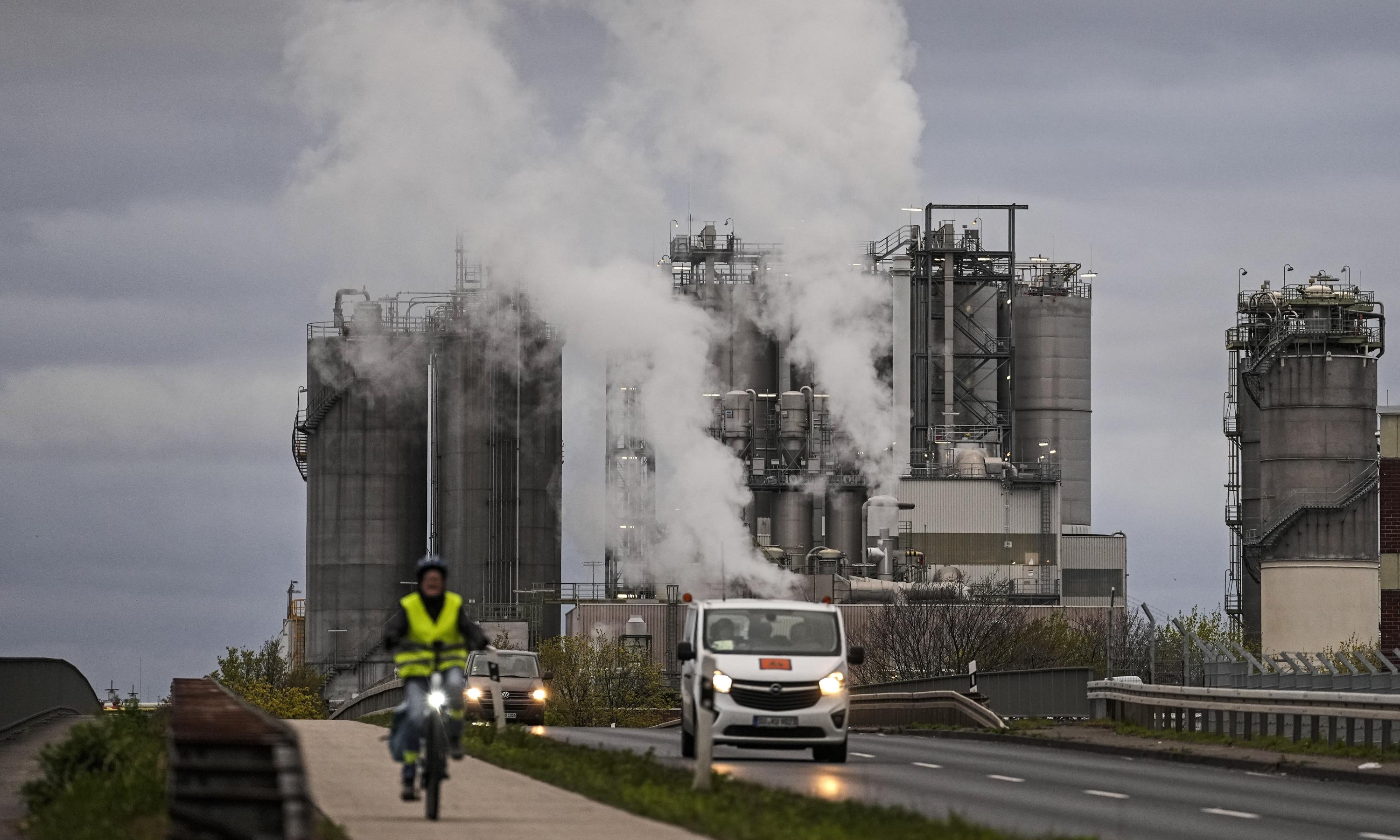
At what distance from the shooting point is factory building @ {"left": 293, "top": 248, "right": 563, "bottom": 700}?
10119 centimetres

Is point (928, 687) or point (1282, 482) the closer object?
point (928, 687)

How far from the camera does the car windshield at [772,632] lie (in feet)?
86.2

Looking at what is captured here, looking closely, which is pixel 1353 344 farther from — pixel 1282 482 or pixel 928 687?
pixel 928 687

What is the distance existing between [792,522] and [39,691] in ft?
228

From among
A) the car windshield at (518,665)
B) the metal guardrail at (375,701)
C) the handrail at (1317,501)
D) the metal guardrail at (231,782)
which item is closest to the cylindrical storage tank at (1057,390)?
the handrail at (1317,501)

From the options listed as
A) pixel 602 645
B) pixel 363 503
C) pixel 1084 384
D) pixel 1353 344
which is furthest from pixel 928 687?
pixel 1084 384

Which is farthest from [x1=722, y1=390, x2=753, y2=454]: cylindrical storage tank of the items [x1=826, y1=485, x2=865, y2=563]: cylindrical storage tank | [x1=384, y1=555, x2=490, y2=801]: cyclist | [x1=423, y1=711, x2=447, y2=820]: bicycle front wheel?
[x1=423, y1=711, x2=447, y2=820]: bicycle front wheel

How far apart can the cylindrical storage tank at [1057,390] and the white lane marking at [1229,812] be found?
97.1 meters

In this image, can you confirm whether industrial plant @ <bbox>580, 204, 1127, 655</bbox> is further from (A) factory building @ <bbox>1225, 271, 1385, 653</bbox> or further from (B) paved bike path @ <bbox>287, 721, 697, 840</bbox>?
(B) paved bike path @ <bbox>287, 721, 697, 840</bbox>

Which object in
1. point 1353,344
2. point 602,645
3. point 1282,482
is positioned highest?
point 1353,344

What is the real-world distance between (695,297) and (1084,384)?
80.1ft

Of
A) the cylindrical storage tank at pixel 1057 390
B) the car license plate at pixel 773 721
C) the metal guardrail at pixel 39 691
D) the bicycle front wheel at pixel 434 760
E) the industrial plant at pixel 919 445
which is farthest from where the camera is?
the cylindrical storage tank at pixel 1057 390

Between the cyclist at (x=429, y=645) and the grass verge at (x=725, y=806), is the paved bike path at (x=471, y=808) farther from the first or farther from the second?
the cyclist at (x=429, y=645)

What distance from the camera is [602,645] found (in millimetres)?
92312
